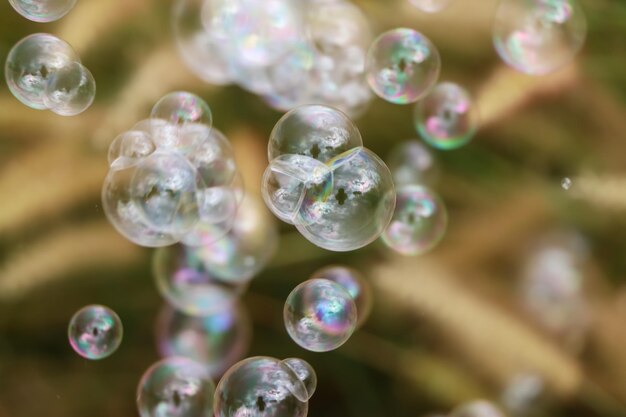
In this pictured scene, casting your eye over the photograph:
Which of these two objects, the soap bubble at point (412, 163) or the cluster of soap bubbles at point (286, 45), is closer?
the cluster of soap bubbles at point (286, 45)

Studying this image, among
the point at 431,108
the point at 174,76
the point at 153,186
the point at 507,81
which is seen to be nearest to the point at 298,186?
the point at 153,186

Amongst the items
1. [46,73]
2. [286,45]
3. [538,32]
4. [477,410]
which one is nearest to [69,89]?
[46,73]

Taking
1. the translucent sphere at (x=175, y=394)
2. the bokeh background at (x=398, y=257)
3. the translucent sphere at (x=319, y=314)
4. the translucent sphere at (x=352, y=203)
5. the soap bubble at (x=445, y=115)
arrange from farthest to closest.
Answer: the bokeh background at (x=398, y=257), the soap bubble at (x=445, y=115), the translucent sphere at (x=175, y=394), the translucent sphere at (x=319, y=314), the translucent sphere at (x=352, y=203)

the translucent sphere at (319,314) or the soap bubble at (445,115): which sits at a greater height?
the soap bubble at (445,115)

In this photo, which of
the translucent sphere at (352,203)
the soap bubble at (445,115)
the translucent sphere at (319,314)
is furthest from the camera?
the soap bubble at (445,115)

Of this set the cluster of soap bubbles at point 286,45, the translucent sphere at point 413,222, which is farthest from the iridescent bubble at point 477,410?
the cluster of soap bubbles at point 286,45

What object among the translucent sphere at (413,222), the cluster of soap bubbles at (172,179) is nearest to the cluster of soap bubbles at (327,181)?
the cluster of soap bubbles at (172,179)

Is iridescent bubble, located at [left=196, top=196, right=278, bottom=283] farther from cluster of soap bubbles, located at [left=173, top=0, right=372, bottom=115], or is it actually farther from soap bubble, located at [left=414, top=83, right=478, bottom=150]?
soap bubble, located at [left=414, top=83, right=478, bottom=150]

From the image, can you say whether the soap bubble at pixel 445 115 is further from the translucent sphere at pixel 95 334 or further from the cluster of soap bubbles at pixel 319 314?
the translucent sphere at pixel 95 334

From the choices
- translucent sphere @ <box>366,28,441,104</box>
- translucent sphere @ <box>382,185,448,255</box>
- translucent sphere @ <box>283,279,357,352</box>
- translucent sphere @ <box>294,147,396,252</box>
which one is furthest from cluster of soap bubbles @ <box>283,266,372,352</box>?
translucent sphere @ <box>366,28,441,104</box>

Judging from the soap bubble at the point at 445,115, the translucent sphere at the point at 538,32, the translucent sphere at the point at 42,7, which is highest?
the translucent sphere at the point at 538,32
